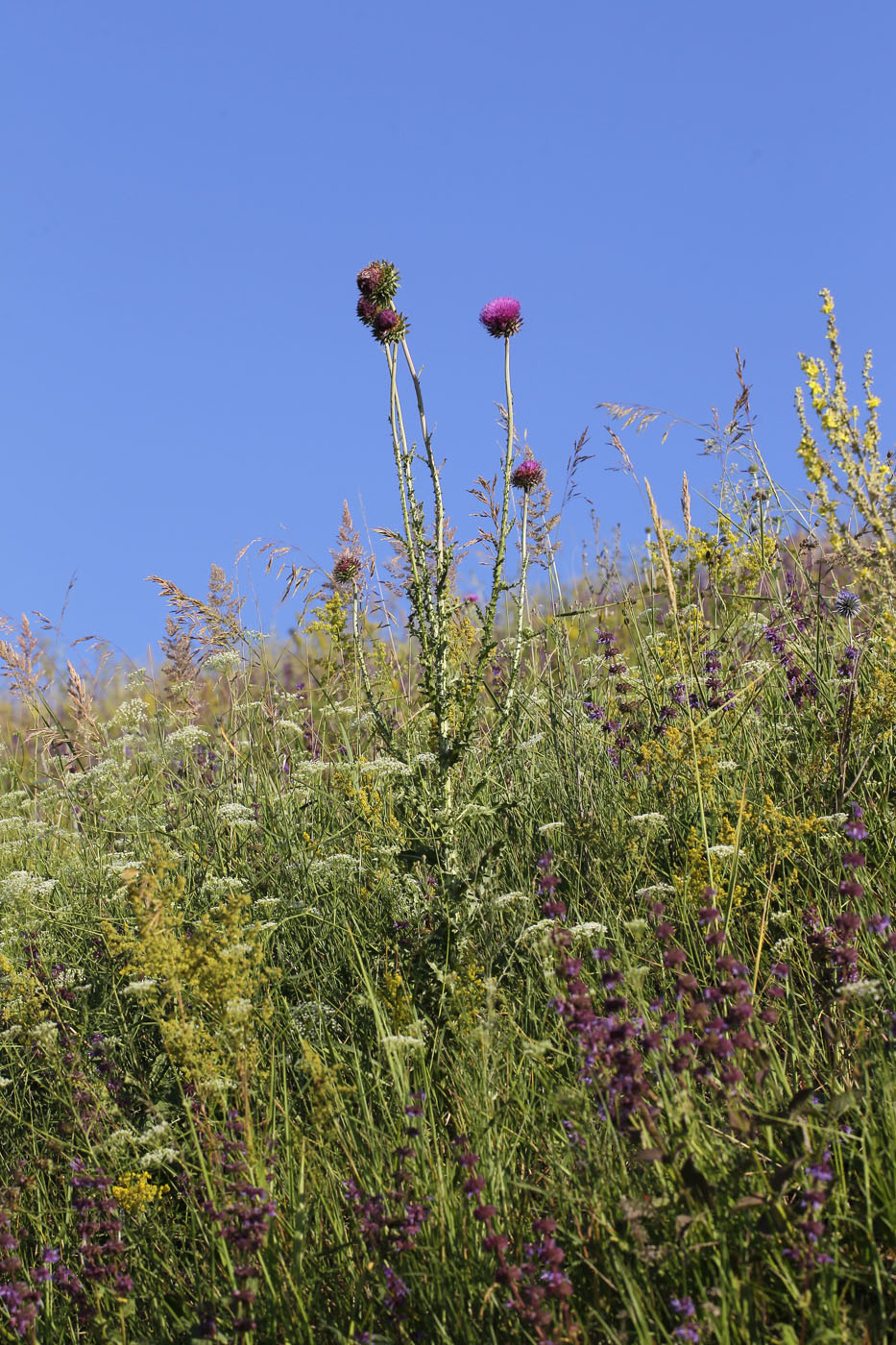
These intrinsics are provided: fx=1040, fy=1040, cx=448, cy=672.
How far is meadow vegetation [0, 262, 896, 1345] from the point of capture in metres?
2.02

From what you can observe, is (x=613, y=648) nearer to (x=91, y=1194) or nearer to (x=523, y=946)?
(x=523, y=946)

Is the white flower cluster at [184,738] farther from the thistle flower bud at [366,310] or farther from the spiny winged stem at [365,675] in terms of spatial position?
the thistle flower bud at [366,310]

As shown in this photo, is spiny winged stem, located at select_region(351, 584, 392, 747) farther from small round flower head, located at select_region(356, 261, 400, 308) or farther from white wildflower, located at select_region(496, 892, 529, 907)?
small round flower head, located at select_region(356, 261, 400, 308)

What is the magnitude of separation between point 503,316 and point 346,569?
168cm

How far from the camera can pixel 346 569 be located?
17.7 ft

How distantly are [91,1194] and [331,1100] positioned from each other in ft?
2.46

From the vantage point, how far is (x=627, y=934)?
339 cm

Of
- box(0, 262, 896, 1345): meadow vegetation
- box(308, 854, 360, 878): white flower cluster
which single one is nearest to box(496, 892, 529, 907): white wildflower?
box(0, 262, 896, 1345): meadow vegetation

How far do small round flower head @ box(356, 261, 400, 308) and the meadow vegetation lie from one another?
1 centimetres

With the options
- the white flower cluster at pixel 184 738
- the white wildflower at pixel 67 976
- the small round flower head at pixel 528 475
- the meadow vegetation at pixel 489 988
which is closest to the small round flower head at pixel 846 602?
the meadow vegetation at pixel 489 988

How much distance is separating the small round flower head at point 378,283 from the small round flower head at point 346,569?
158 cm

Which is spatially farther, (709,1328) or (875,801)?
(875,801)

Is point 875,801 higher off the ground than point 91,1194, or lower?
higher

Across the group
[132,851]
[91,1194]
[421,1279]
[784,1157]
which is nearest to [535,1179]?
[421,1279]
